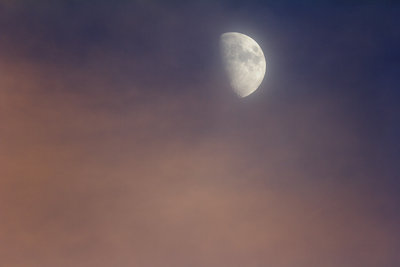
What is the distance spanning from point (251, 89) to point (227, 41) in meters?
2.55

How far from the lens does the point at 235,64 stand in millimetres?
27297

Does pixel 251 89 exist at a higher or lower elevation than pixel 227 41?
Answer: lower

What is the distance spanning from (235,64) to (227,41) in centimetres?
121

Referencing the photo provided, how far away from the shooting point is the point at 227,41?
2681 cm

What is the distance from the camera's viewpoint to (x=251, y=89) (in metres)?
26.8

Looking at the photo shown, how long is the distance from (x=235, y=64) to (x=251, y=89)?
4.98 ft

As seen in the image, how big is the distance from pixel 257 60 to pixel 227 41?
186cm

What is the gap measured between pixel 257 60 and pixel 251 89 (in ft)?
5.53

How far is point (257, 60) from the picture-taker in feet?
90.4
